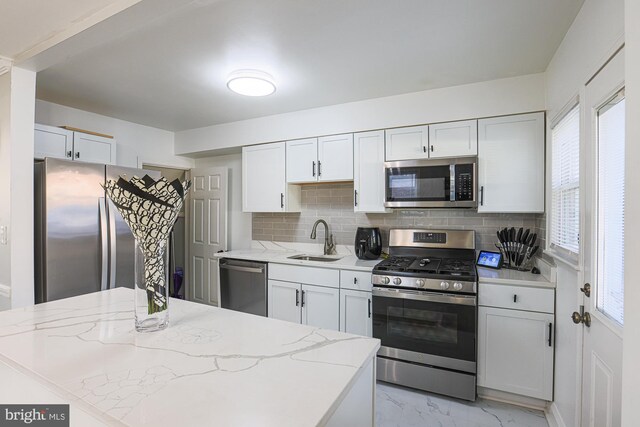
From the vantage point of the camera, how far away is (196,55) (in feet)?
6.77

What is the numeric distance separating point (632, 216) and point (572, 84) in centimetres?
135

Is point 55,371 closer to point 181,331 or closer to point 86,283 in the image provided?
point 181,331

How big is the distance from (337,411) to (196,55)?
2.14 metres

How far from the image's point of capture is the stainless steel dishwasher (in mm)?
3082

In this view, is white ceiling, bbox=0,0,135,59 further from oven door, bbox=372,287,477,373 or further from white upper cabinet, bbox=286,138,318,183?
oven door, bbox=372,287,477,373

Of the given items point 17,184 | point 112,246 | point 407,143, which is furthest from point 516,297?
point 17,184

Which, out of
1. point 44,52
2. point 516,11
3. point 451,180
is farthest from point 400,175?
point 44,52

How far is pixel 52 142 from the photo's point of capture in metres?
2.66

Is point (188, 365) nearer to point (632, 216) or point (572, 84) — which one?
point (632, 216)

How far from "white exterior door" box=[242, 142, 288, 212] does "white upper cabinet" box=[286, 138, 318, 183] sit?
0.28ft

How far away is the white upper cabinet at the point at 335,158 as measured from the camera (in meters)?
2.97

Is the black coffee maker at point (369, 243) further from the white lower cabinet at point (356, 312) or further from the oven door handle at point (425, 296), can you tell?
the oven door handle at point (425, 296)

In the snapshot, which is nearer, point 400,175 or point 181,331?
point 181,331

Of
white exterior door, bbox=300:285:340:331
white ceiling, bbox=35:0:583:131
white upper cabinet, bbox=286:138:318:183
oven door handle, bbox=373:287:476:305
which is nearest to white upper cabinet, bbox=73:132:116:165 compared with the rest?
white ceiling, bbox=35:0:583:131
